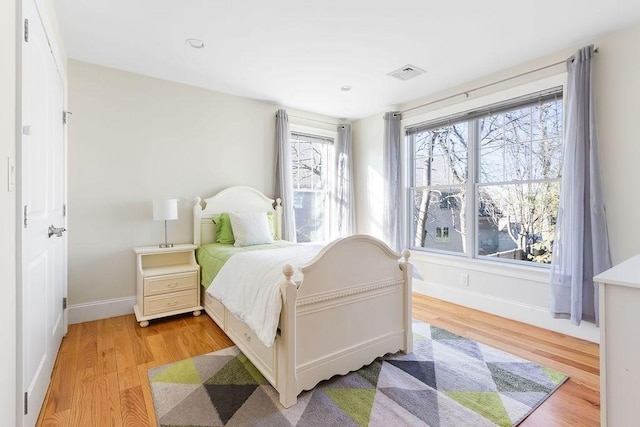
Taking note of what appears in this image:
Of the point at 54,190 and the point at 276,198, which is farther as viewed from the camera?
the point at 276,198

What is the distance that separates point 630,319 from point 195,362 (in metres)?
2.41

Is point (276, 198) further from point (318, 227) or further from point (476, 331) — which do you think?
point (476, 331)

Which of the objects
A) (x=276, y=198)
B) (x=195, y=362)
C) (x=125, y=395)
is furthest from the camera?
(x=276, y=198)

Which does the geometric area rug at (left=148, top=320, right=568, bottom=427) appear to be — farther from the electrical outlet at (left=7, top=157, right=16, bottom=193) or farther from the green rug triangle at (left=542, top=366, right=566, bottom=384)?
the electrical outlet at (left=7, top=157, right=16, bottom=193)

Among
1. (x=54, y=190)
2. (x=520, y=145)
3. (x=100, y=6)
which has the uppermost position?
(x=100, y=6)

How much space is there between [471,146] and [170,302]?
142 inches

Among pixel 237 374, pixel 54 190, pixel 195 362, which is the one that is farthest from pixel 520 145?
pixel 54 190

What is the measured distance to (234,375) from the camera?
2029 millimetres

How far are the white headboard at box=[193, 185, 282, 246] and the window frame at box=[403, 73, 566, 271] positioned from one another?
1828 mm

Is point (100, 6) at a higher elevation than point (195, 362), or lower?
higher

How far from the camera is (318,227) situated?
15.4ft

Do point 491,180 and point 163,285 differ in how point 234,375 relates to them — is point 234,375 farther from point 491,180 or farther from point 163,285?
point 491,180

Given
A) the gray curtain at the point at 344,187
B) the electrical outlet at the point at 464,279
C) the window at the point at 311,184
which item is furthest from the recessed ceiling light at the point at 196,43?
the electrical outlet at the point at 464,279

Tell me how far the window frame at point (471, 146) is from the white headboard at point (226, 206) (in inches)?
72.0
